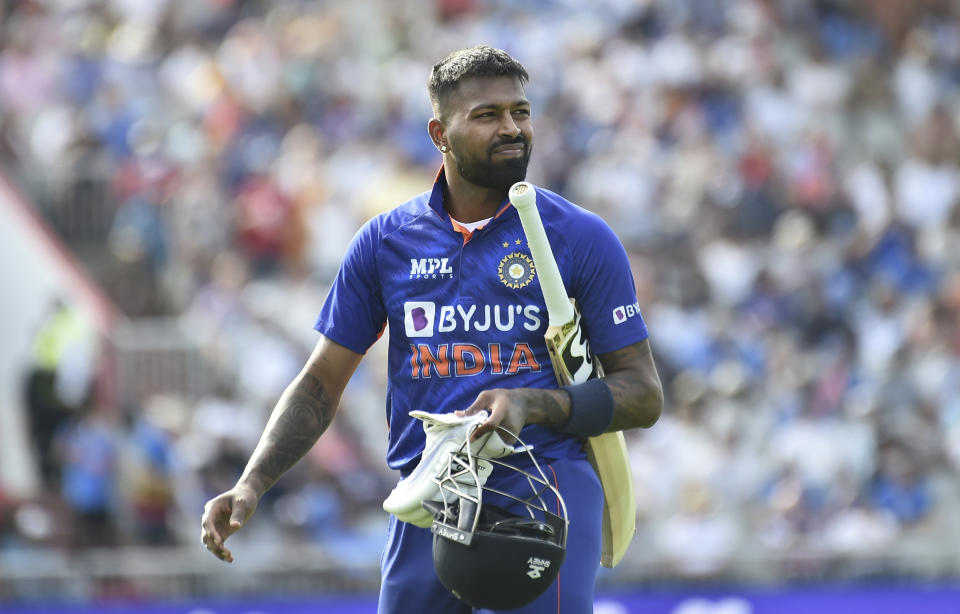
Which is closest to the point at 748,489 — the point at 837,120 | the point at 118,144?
the point at 837,120

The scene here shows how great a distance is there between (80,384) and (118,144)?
114 inches

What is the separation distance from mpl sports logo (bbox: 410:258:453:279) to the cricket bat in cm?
28

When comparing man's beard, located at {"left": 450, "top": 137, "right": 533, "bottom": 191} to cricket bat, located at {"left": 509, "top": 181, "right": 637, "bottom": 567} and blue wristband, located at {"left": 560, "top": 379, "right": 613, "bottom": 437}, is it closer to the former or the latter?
cricket bat, located at {"left": 509, "top": 181, "right": 637, "bottom": 567}

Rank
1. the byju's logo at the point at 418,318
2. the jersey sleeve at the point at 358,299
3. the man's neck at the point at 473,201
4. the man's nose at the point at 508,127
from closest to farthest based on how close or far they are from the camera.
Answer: the man's nose at the point at 508,127 < the byju's logo at the point at 418,318 < the man's neck at the point at 473,201 < the jersey sleeve at the point at 358,299

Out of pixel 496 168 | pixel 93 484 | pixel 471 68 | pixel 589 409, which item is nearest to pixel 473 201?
pixel 496 168

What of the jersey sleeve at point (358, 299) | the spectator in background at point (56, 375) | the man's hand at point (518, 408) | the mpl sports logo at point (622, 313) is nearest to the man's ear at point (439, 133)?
the jersey sleeve at point (358, 299)

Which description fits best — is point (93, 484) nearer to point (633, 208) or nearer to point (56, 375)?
point (56, 375)

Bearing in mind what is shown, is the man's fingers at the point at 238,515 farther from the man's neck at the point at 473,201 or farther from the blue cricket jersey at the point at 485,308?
the man's neck at the point at 473,201

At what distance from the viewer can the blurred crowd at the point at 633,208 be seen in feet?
39.1

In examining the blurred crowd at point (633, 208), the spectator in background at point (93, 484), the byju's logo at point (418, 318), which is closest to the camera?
the byju's logo at point (418, 318)

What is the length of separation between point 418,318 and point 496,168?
51cm

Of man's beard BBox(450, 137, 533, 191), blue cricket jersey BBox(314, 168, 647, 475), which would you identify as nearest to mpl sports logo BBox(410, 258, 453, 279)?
blue cricket jersey BBox(314, 168, 647, 475)

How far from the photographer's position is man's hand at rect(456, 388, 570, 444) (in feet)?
13.7

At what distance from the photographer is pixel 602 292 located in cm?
457
